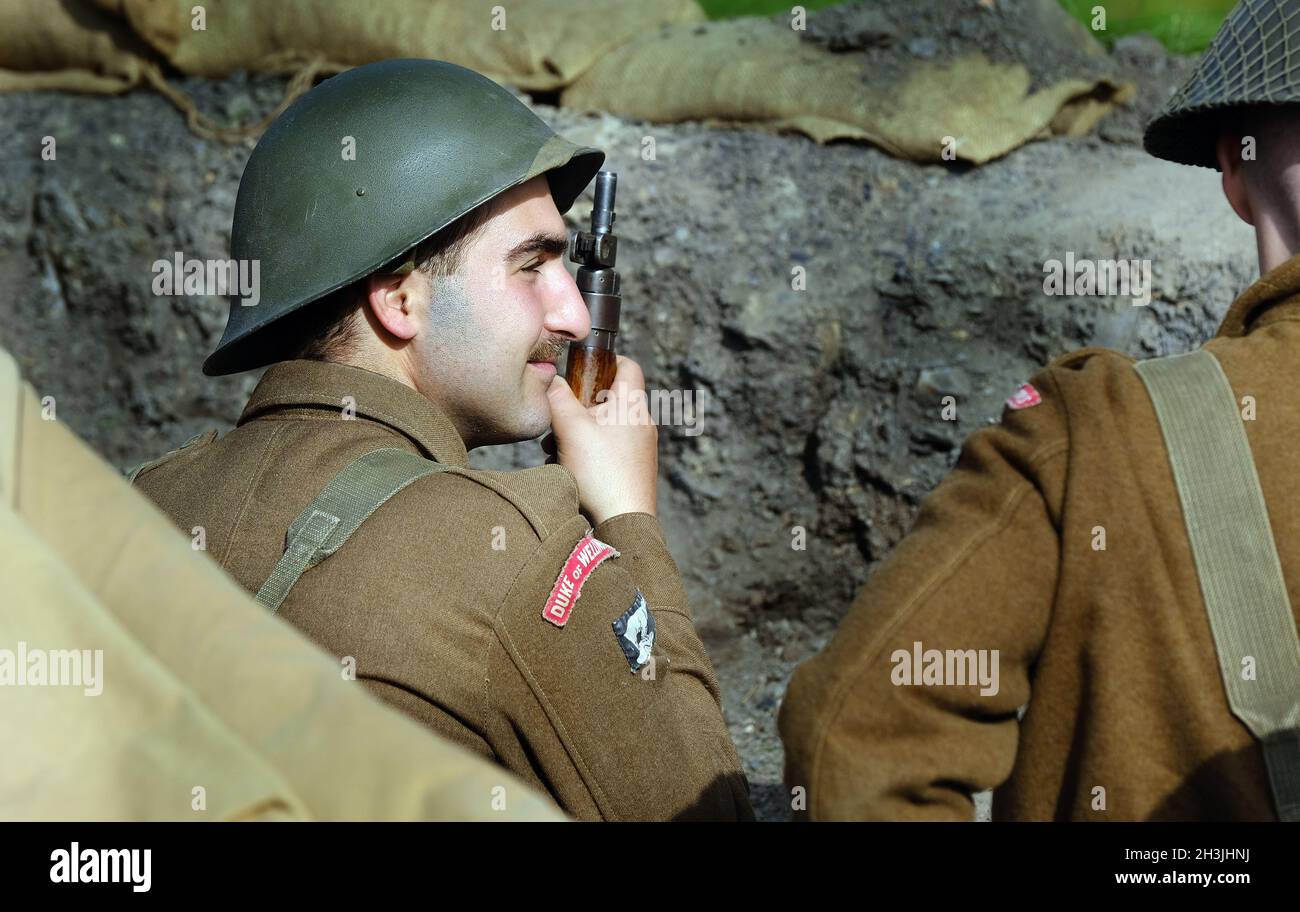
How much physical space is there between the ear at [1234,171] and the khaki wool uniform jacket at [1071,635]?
27 cm

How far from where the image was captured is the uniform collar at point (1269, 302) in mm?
1598

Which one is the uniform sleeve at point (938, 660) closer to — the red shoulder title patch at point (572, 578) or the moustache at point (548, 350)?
the red shoulder title patch at point (572, 578)

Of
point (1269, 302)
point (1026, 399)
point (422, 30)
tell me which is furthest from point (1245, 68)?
point (422, 30)

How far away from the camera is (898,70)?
5.64 metres

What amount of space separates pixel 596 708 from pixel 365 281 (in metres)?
0.84

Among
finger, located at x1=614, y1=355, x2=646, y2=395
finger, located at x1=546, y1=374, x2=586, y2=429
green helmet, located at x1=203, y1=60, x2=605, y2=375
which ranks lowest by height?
finger, located at x1=546, y1=374, x2=586, y2=429

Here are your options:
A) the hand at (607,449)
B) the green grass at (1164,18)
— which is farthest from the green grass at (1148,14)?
the hand at (607,449)

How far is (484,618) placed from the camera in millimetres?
1886

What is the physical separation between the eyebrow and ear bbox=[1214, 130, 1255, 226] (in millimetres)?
1032

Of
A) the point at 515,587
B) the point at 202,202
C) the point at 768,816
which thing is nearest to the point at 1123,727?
the point at 515,587

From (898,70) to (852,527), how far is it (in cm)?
183

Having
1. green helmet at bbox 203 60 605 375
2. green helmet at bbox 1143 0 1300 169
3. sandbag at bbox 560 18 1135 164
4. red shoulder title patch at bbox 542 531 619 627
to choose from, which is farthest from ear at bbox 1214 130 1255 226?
sandbag at bbox 560 18 1135 164

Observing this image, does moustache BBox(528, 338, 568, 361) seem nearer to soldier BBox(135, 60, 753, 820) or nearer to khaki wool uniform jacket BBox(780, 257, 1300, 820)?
soldier BBox(135, 60, 753, 820)

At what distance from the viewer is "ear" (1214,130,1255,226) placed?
1.73 meters
